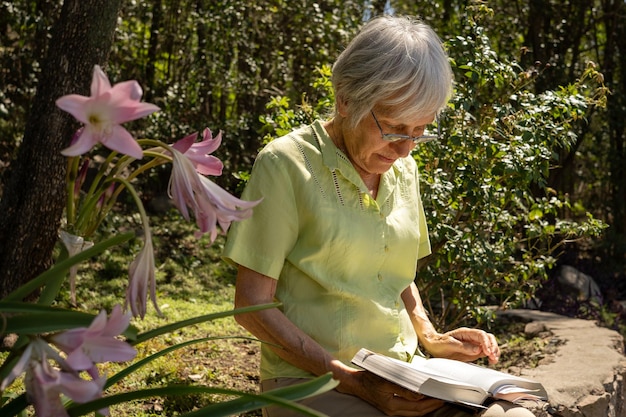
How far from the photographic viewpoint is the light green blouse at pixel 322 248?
234 centimetres

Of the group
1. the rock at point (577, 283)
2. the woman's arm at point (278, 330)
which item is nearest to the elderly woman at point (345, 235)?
the woman's arm at point (278, 330)

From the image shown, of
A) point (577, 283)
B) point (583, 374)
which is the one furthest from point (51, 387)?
point (577, 283)

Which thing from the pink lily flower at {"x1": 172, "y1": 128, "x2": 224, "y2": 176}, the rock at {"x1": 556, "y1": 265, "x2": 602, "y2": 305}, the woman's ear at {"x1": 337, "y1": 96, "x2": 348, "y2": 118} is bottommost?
the rock at {"x1": 556, "y1": 265, "x2": 602, "y2": 305}

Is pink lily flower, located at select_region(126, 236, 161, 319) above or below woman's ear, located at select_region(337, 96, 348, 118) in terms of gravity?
below

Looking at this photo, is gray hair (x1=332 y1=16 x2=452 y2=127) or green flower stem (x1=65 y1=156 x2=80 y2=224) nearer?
green flower stem (x1=65 y1=156 x2=80 y2=224)

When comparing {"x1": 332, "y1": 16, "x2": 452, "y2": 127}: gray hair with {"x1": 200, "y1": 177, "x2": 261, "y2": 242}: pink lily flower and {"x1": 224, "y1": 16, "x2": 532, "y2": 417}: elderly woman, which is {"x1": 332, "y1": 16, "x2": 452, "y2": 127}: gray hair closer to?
{"x1": 224, "y1": 16, "x2": 532, "y2": 417}: elderly woman

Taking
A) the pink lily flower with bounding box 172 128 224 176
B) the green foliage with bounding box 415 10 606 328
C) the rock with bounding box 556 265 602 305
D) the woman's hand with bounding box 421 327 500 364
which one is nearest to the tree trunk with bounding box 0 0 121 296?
the green foliage with bounding box 415 10 606 328

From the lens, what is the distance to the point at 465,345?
8.50ft

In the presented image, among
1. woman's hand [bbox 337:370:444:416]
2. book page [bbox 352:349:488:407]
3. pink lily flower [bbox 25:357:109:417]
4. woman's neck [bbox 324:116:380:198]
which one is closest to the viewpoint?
pink lily flower [bbox 25:357:109:417]

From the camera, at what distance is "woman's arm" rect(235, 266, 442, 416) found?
2.16m

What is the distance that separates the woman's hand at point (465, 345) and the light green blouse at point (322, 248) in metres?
0.12

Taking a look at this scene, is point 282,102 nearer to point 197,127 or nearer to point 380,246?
point 380,246

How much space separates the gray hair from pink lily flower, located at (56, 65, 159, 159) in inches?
50.3

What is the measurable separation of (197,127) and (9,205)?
A: 148 inches
